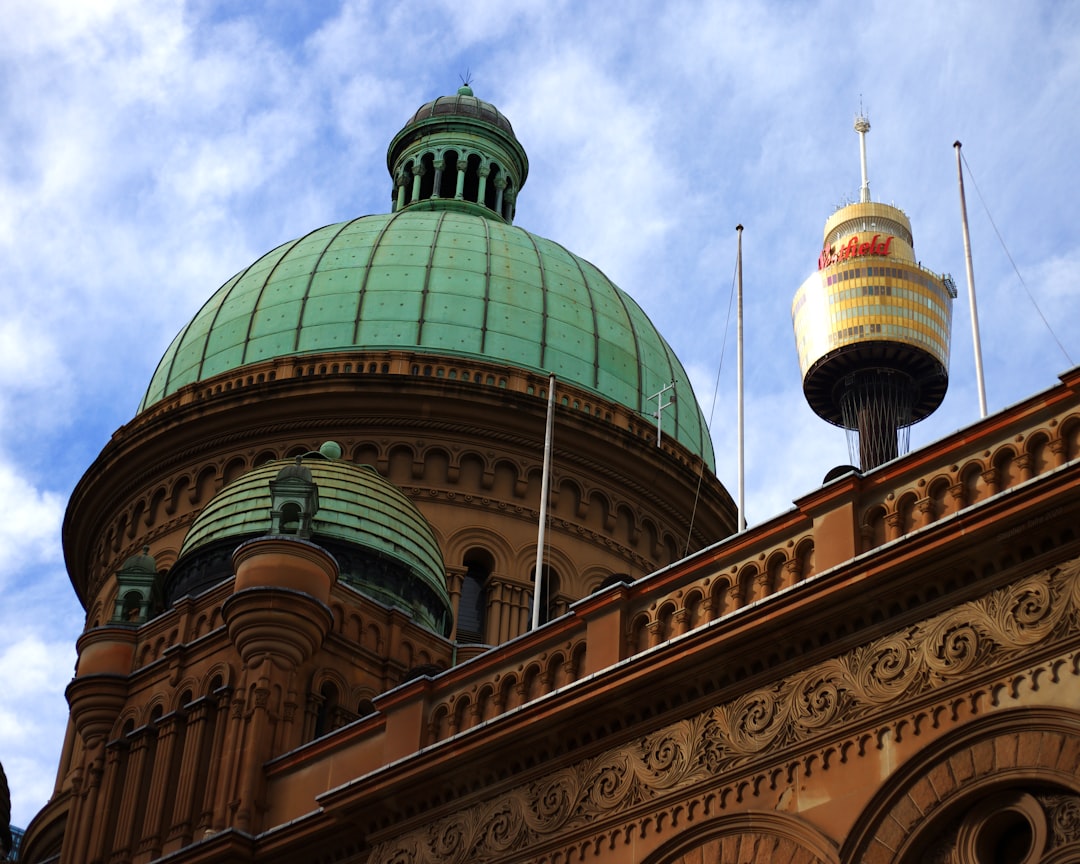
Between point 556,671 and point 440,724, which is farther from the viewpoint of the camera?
point 440,724

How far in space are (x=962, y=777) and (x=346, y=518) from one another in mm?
17469

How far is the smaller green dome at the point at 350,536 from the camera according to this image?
3394cm

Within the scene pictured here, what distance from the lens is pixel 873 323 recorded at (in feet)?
282

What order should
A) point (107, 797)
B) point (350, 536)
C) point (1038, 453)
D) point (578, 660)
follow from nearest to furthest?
point (1038, 453) < point (578, 660) < point (107, 797) < point (350, 536)

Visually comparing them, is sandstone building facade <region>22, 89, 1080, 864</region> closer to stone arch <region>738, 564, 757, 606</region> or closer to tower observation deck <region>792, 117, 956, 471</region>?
stone arch <region>738, 564, 757, 606</region>

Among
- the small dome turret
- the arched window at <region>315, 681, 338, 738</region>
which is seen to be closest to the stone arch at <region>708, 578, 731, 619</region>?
the arched window at <region>315, 681, 338, 738</region>

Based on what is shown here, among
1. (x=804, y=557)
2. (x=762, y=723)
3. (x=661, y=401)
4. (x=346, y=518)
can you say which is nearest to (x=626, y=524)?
(x=661, y=401)

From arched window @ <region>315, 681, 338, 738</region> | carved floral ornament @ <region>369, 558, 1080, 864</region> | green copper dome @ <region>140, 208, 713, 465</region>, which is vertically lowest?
carved floral ornament @ <region>369, 558, 1080, 864</region>

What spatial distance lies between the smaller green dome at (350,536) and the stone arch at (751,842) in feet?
42.5

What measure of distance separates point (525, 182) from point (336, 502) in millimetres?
25213

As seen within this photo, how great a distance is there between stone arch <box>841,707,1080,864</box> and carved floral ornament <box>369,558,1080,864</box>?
0.66 metres

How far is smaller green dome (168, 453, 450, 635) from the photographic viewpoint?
33938 mm

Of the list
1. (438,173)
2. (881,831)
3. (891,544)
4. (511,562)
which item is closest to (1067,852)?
(881,831)

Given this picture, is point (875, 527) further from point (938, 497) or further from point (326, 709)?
point (326, 709)
